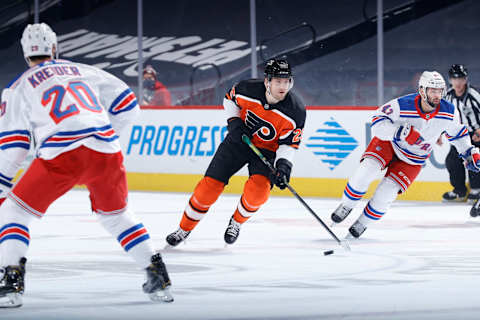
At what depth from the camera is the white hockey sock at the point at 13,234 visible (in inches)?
145

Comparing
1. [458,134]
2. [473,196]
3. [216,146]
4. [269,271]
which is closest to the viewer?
[269,271]

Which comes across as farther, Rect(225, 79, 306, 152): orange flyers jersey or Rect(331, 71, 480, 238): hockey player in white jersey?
Rect(331, 71, 480, 238): hockey player in white jersey

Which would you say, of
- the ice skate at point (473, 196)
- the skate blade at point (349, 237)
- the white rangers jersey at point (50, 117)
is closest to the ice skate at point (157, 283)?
the white rangers jersey at point (50, 117)

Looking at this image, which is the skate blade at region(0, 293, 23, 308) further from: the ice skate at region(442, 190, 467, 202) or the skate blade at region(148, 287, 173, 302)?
the ice skate at region(442, 190, 467, 202)

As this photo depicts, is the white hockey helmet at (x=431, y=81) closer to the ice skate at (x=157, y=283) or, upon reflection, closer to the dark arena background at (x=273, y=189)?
the dark arena background at (x=273, y=189)

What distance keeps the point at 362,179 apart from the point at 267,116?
98 centimetres

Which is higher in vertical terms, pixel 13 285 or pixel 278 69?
pixel 278 69

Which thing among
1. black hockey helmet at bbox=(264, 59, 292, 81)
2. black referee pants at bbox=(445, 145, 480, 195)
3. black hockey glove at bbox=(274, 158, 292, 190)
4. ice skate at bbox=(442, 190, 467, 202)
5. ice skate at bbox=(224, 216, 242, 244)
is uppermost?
black hockey helmet at bbox=(264, 59, 292, 81)

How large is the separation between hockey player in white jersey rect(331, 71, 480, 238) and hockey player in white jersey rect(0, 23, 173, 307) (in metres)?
2.77

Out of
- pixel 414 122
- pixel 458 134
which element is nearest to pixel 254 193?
pixel 414 122

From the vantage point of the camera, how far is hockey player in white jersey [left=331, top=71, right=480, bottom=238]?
629 centimetres

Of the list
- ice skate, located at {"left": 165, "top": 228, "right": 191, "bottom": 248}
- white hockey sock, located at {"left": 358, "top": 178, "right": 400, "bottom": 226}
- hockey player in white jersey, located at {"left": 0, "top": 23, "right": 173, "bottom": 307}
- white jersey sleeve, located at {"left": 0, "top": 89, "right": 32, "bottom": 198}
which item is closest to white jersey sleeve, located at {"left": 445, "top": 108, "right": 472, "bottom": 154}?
white hockey sock, located at {"left": 358, "top": 178, "right": 400, "bottom": 226}

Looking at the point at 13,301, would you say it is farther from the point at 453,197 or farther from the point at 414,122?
the point at 453,197

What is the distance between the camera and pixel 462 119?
8820 mm
